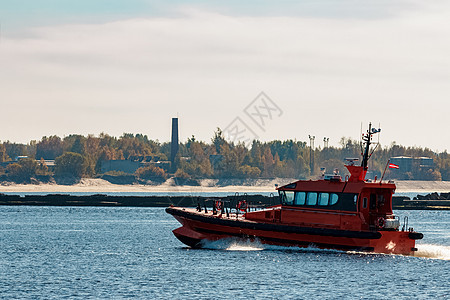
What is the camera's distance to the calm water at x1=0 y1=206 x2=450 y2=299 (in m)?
31.7

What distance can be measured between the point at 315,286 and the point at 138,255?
1367 cm

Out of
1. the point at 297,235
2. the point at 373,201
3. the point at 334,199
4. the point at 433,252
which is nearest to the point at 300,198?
the point at 334,199

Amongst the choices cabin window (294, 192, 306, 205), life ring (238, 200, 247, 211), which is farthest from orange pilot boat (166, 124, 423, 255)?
life ring (238, 200, 247, 211)

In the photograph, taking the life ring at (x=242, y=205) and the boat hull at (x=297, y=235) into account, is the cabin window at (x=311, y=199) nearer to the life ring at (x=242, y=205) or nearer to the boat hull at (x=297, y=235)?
the boat hull at (x=297, y=235)

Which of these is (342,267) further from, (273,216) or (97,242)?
(97,242)

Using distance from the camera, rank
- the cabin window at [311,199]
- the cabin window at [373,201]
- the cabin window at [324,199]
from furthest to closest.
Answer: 1. the cabin window at [311,199]
2. the cabin window at [373,201]
3. the cabin window at [324,199]

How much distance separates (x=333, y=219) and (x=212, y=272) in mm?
7260

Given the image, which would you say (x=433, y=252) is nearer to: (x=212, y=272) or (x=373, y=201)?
(x=373, y=201)

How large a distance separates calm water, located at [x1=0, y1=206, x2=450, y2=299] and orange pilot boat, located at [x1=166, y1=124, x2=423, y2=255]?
69 centimetres

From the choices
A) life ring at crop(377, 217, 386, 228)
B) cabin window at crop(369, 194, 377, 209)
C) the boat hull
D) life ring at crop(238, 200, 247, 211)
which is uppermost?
cabin window at crop(369, 194, 377, 209)

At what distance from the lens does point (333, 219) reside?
1566 inches

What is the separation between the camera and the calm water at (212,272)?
104 feet

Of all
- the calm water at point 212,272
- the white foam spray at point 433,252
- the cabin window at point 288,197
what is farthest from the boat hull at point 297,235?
the white foam spray at point 433,252

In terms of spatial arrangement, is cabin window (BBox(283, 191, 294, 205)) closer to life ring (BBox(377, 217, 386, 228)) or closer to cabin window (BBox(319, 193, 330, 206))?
cabin window (BBox(319, 193, 330, 206))
